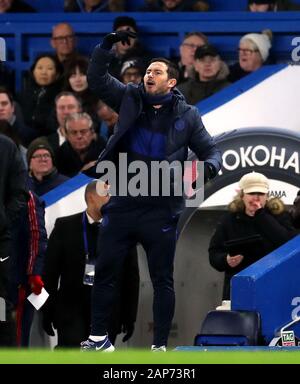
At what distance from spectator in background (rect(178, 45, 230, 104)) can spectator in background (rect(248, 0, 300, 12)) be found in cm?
98

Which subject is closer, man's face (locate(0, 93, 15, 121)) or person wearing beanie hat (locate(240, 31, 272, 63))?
person wearing beanie hat (locate(240, 31, 272, 63))

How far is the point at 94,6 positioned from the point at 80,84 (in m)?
1.61

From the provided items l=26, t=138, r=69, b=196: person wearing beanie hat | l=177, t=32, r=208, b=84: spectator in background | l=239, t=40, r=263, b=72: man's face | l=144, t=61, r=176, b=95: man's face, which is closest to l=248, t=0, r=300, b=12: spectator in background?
l=177, t=32, r=208, b=84: spectator in background

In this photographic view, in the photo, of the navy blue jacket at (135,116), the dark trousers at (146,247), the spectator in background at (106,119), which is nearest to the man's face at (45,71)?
the spectator in background at (106,119)

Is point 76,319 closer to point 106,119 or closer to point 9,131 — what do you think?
point 9,131

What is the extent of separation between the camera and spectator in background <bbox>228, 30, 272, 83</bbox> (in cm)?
1485

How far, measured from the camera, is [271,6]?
15.8 meters

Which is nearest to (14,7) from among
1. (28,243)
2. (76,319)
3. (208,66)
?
(208,66)

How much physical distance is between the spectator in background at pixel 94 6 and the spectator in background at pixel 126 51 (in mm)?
741

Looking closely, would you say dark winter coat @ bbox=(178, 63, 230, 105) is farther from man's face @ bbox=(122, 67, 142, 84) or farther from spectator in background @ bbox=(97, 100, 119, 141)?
spectator in background @ bbox=(97, 100, 119, 141)

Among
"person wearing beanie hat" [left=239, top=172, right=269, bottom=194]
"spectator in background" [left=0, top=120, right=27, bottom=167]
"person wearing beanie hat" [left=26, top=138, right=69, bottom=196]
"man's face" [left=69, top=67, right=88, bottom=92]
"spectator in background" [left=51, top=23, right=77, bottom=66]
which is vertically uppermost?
"spectator in background" [left=51, top=23, right=77, bottom=66]

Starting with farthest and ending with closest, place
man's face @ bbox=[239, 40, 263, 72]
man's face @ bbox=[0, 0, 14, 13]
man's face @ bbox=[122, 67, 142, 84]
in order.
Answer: man's face @ bbox=[0, 0, 14, 13], man's face @ bbox=[122, 67, 142, 84], man's face @ bbox=[239, 40, 263, 72]
